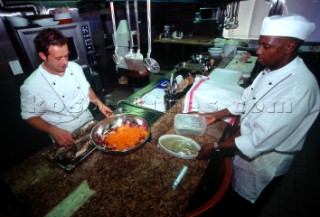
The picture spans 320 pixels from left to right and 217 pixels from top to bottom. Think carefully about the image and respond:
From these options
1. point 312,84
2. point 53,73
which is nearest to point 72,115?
point 53,73

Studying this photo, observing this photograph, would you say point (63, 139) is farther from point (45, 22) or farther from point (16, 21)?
point (45, 22)

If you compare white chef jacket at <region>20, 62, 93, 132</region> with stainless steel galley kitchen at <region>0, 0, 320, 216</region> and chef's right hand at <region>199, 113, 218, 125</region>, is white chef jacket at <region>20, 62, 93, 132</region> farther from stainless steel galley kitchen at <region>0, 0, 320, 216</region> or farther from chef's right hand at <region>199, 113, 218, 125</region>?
chef's right hand at <region>199, 113, 218, 125</region>

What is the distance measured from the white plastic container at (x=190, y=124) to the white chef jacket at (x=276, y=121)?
426 mm

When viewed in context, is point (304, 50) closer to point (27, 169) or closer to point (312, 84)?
point (312, 84)

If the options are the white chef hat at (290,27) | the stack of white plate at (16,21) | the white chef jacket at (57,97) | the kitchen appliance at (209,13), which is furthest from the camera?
the kitchen appliance at (209,13)

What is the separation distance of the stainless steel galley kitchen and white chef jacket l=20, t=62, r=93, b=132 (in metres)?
0.60

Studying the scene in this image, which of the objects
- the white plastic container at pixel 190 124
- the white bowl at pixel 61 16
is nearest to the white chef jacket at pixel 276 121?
the white plastic container at pixel 190 124

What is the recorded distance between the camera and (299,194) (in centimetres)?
312

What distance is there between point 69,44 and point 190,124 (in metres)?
3.22

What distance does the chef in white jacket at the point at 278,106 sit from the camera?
5.23 feet

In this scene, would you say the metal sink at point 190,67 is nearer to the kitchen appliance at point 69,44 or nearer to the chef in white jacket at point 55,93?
the kitchen appliance at point 69,44

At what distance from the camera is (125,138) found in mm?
1893

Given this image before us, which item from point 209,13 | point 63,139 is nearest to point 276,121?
point 63,139

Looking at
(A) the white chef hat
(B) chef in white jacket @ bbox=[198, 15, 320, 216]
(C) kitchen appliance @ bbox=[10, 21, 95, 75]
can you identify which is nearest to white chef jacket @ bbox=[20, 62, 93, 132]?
(C) kitchen appliance @ bbox=[10, 21, 95, 75]
